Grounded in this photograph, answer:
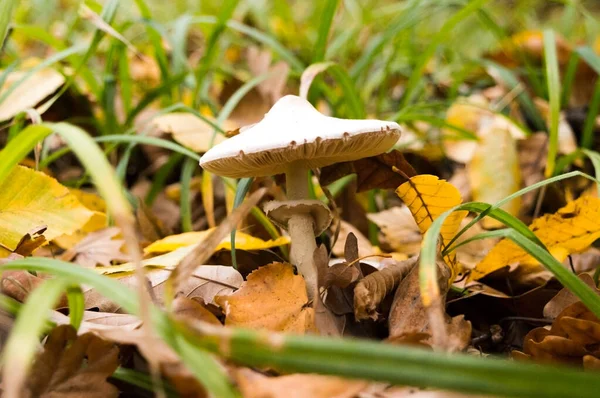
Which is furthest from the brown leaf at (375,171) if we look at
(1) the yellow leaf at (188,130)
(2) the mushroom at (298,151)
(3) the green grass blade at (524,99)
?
(3) the green grass blade at (524,99)

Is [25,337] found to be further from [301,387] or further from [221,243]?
[221,243]

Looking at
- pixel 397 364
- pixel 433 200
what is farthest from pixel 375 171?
pixel 397 364

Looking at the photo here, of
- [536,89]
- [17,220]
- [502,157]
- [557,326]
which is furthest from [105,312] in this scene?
[536,89]

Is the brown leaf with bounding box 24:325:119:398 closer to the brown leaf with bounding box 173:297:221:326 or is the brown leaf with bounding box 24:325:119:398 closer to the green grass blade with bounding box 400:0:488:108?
the brown leaf with bounding box 173:297:221:326

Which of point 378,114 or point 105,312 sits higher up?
point 378,114

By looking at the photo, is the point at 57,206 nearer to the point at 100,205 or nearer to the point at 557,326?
the point at 100,205

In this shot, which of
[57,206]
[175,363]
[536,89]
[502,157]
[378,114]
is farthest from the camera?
[536,89]

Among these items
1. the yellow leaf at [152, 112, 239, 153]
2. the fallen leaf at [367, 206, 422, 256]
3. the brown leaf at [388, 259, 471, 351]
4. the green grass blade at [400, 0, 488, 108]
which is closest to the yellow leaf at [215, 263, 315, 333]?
the brown leaf at [388, 259, 471, 351]
